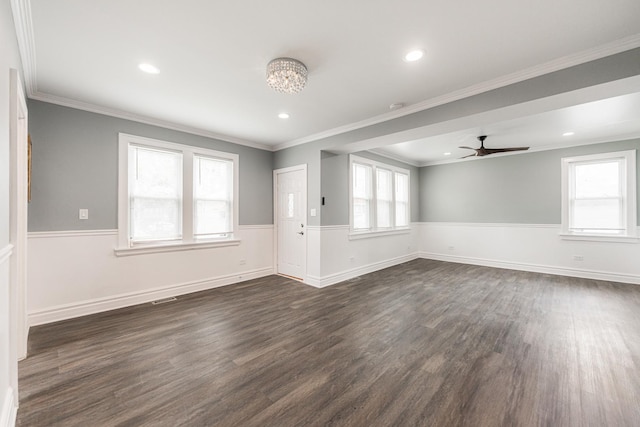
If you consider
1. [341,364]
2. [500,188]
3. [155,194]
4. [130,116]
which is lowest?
[341,364]

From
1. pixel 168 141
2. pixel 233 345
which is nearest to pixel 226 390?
pixel 233 345

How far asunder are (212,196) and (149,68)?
2306mm

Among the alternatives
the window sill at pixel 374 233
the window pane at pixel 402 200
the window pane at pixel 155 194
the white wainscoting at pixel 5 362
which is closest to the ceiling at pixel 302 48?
the window pane at pixel 155 194

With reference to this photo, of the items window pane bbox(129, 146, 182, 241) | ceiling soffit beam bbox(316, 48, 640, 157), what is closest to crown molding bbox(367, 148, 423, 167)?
ceiling soffit beam bbox(316, 48, 640, 157)

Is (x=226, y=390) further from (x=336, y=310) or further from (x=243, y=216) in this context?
(x=243, y=216)

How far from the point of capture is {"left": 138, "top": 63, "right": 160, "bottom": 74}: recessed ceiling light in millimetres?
2471

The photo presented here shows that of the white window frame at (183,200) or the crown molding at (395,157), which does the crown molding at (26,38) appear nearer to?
the white window frame at (183,200)

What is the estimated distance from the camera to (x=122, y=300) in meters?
3.54

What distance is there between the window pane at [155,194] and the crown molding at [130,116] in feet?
1.32

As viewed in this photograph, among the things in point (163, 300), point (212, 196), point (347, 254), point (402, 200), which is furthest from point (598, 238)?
point (163, 300)

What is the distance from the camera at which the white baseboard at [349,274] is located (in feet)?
15.0

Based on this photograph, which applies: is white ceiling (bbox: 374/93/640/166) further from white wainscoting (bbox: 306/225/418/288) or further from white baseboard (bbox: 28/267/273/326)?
white baseboard (bbox: 28/267/273/326)

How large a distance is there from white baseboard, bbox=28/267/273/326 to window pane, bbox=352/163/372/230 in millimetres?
2527

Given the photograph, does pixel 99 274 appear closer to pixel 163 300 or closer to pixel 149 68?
pixel 163 300
